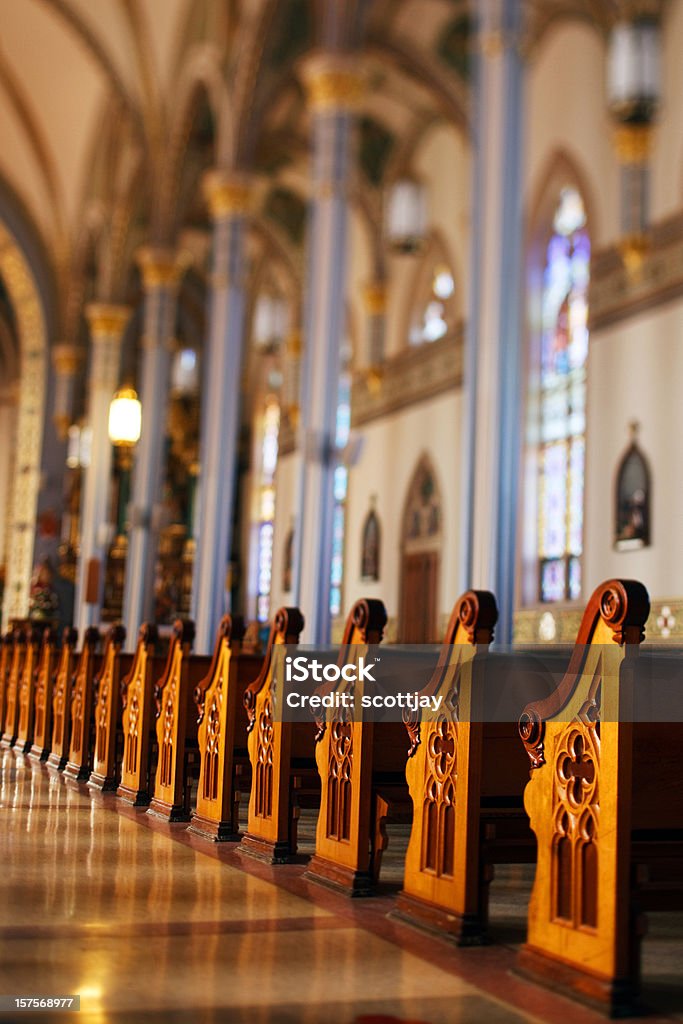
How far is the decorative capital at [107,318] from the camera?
77.5 ft

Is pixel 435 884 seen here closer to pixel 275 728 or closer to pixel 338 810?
pixel 338 810

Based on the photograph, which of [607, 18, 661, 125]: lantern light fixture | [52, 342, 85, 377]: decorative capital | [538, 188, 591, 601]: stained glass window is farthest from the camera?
[52, 342, 85, 377]: decorative capital

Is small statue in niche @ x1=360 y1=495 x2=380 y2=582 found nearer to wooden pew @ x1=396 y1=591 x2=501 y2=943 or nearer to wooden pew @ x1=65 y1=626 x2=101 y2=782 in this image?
wooden pew @ x1=65 y1=626 x2=101 y2=782

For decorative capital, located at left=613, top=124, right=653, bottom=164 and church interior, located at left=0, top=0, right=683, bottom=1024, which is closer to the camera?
church interior, located at left=0, top=0, right=683, bottom=1024

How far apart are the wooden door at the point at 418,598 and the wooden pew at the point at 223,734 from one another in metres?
12.7

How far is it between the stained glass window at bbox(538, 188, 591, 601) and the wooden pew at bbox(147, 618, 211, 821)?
9412 millimetres

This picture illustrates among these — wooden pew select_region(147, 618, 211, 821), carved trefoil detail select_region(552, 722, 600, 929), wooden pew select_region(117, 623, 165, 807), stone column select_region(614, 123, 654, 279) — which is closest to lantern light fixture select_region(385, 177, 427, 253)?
stone column select_region(614, 123, 654, 279)

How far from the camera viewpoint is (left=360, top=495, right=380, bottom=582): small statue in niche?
69.8ft

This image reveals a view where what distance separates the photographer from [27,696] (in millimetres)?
10938

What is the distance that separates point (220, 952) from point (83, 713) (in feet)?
17.7

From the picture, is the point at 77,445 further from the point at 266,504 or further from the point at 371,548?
the point at 371,548

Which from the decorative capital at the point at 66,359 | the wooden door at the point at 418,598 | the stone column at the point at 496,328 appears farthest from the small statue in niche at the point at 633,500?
the decorative capital at the point at 66,359

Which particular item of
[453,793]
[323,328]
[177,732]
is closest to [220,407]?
[323,328]

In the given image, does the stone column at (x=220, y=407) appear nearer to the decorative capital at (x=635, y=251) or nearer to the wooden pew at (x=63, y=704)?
the decorative capital at (x=635, y=251)
